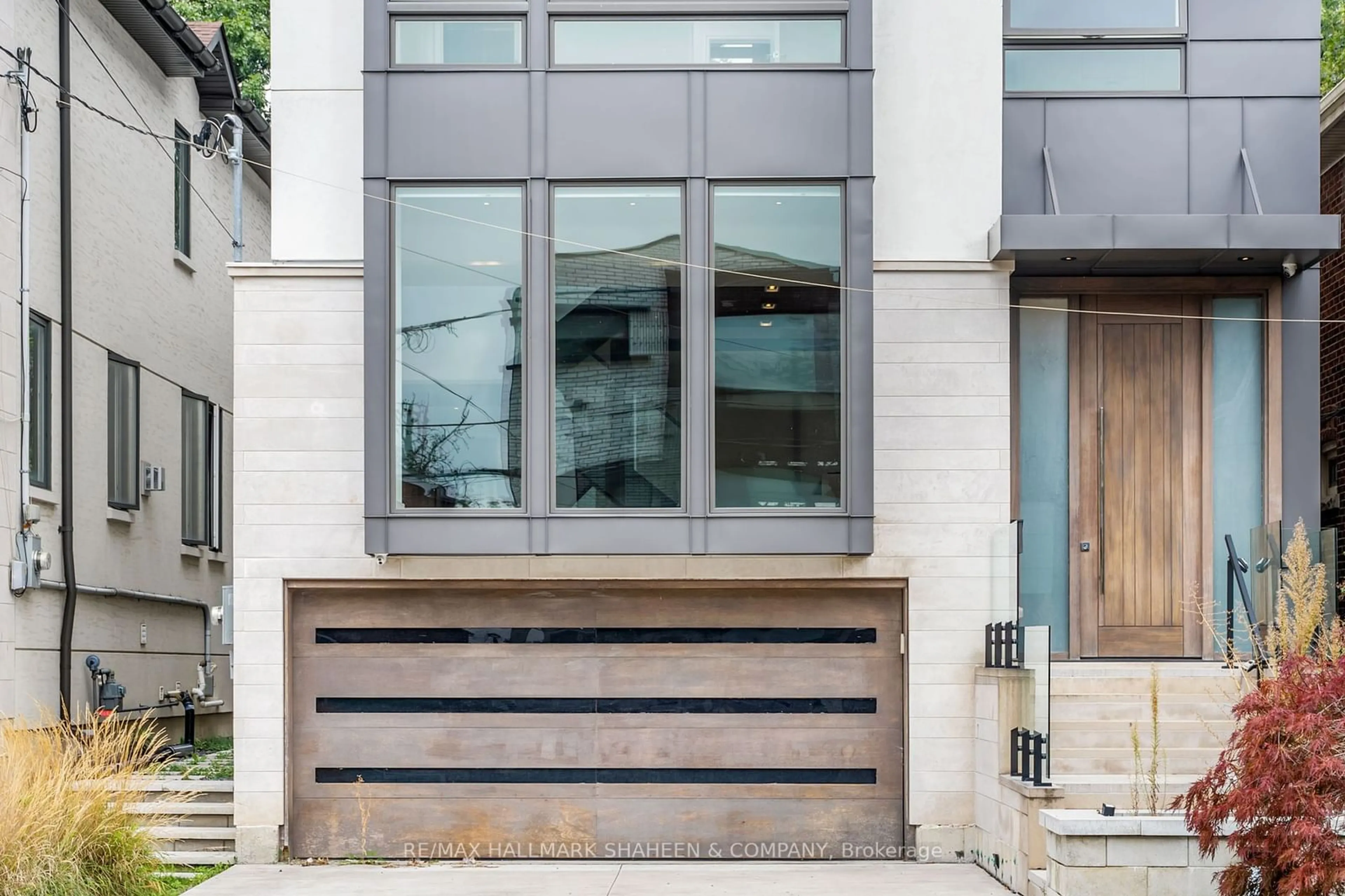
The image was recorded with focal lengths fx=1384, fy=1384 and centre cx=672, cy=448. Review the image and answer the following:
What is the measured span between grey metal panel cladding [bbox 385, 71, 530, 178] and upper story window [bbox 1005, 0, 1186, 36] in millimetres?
4228

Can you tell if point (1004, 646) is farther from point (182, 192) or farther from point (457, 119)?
point (182, 192)

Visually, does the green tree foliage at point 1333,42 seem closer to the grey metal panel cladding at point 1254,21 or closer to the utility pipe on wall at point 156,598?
the grey metal panel cladding at point 1254,21

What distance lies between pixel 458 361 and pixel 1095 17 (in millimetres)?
5988

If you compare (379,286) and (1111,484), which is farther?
(1111,484)

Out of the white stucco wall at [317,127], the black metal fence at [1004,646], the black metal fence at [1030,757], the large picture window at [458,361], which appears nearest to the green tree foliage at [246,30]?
the white stucco wall at [317,127]

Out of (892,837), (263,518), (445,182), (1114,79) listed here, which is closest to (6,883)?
(263,518)

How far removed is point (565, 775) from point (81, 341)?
6.07m

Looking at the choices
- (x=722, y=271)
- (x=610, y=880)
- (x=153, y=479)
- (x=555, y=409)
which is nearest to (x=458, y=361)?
(x=555, y=409)

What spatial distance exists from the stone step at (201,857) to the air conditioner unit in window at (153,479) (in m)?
4.72

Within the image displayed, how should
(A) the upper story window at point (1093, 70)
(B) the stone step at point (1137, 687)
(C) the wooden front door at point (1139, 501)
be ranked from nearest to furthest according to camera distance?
1. (B) the stone step at point (1137, 687)
2. (C) the wooden front door at point (1139, 501)
3. (A) the upper story window at point (1093, 70)

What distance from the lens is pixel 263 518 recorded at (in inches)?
414

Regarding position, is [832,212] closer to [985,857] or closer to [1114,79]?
[1114,79]

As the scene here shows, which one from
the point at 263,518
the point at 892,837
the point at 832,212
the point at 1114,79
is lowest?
the point at 892,837

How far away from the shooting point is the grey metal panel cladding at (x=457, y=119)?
33.4 feet
